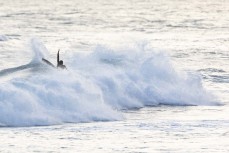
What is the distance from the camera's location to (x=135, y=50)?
3041cm

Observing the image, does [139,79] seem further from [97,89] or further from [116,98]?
[97,89]

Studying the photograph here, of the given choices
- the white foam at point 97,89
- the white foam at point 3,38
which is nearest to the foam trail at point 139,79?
the white foam at point 97,89

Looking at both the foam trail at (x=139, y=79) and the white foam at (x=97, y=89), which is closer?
the white foam at (x=97, y=89)

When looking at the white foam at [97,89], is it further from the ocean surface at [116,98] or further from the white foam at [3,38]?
the white foam at [3,38]

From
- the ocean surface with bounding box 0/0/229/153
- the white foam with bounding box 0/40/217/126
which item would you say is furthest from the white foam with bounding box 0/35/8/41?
the white foam with bounding box 0/40/217/126

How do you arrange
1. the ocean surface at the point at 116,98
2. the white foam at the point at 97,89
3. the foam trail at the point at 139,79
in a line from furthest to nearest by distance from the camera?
the foam trail at the point at 139,79
the white foam at the point at 97,89
the ocean surface at the point at 116,98

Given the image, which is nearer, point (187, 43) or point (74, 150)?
point (74, 150)

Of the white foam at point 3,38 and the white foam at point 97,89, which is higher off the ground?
the white foam at point 97,89

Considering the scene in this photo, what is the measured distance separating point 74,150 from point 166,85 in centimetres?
976

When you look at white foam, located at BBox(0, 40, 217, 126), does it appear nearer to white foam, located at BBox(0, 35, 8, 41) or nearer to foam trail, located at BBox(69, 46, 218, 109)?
foam trail, located at BBox(69, 46, 218, 109)

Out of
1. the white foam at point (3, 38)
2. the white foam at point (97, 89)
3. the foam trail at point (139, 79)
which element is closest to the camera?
the white foam at point (97, 89)

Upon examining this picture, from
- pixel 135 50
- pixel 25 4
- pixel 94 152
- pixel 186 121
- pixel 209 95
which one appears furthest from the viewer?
pixel 25 4

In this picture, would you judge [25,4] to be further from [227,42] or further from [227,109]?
[227,109]

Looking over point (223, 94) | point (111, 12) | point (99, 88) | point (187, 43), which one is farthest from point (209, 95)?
point (111, 12)
